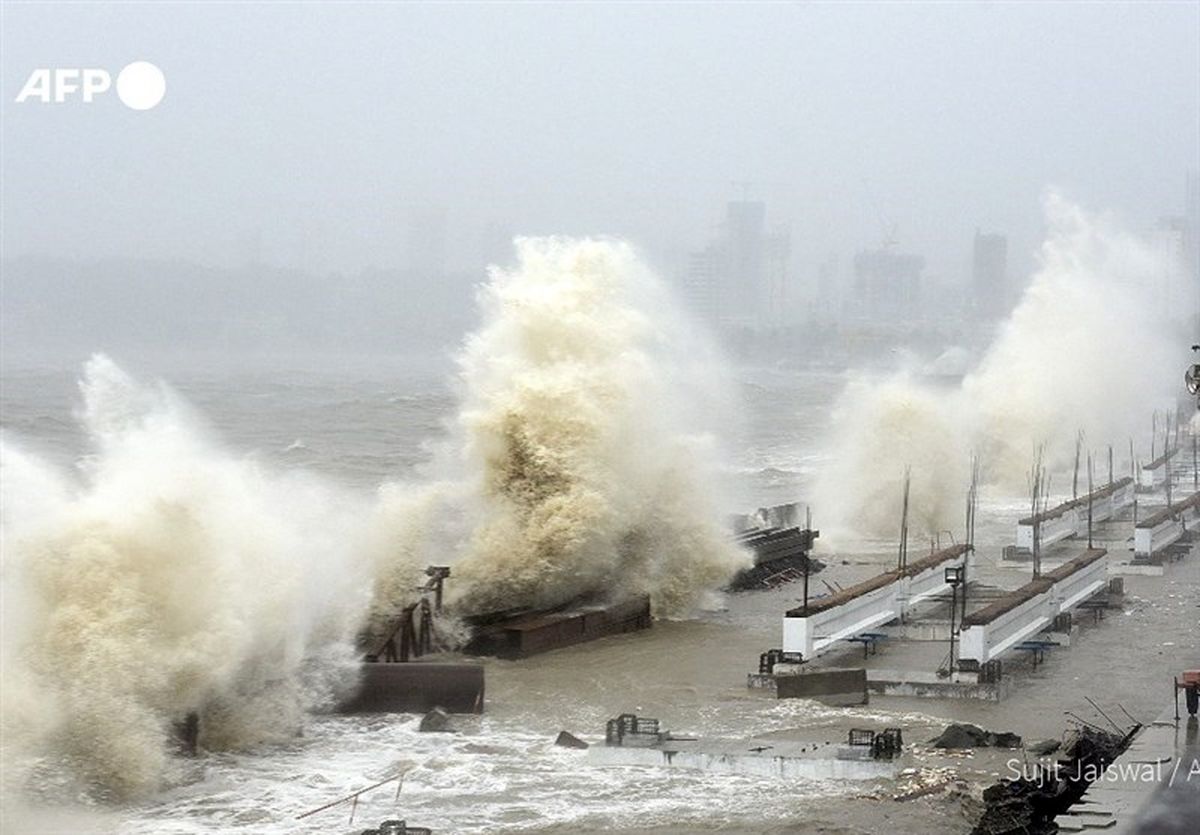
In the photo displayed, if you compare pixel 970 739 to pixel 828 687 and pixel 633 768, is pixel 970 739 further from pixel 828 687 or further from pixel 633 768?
pixel 633 768

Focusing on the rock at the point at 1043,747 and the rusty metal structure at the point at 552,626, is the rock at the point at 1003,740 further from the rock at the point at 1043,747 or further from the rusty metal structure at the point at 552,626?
the rusty metal structure at the point at 552,626

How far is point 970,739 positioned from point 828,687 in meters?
2.78

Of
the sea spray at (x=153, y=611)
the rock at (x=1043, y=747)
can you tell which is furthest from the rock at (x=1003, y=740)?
the sea spray at (x=153, y=611)

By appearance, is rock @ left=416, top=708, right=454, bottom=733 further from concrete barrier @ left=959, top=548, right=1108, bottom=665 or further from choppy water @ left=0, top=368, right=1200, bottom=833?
concrete barrier @ left=959, top=548, right=1108, bottom=665

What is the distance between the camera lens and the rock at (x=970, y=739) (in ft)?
53.1

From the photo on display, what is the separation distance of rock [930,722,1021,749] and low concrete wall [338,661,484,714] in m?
4.77

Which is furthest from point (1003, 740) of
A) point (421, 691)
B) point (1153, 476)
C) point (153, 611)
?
point (1153, 476)

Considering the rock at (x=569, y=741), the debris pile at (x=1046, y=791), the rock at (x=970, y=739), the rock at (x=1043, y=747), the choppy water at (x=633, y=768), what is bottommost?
the choppy water at (x=633, y=768)

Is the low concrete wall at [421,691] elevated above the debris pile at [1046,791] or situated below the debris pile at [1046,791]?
below

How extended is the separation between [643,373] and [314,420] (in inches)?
1916

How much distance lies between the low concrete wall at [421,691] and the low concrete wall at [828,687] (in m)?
3.32

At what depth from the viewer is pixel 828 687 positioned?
18.9 meters

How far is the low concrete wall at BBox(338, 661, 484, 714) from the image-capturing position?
18.2 meters

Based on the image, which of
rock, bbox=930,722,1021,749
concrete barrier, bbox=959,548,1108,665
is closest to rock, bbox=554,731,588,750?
rock, bbox=930,722,1021,749
